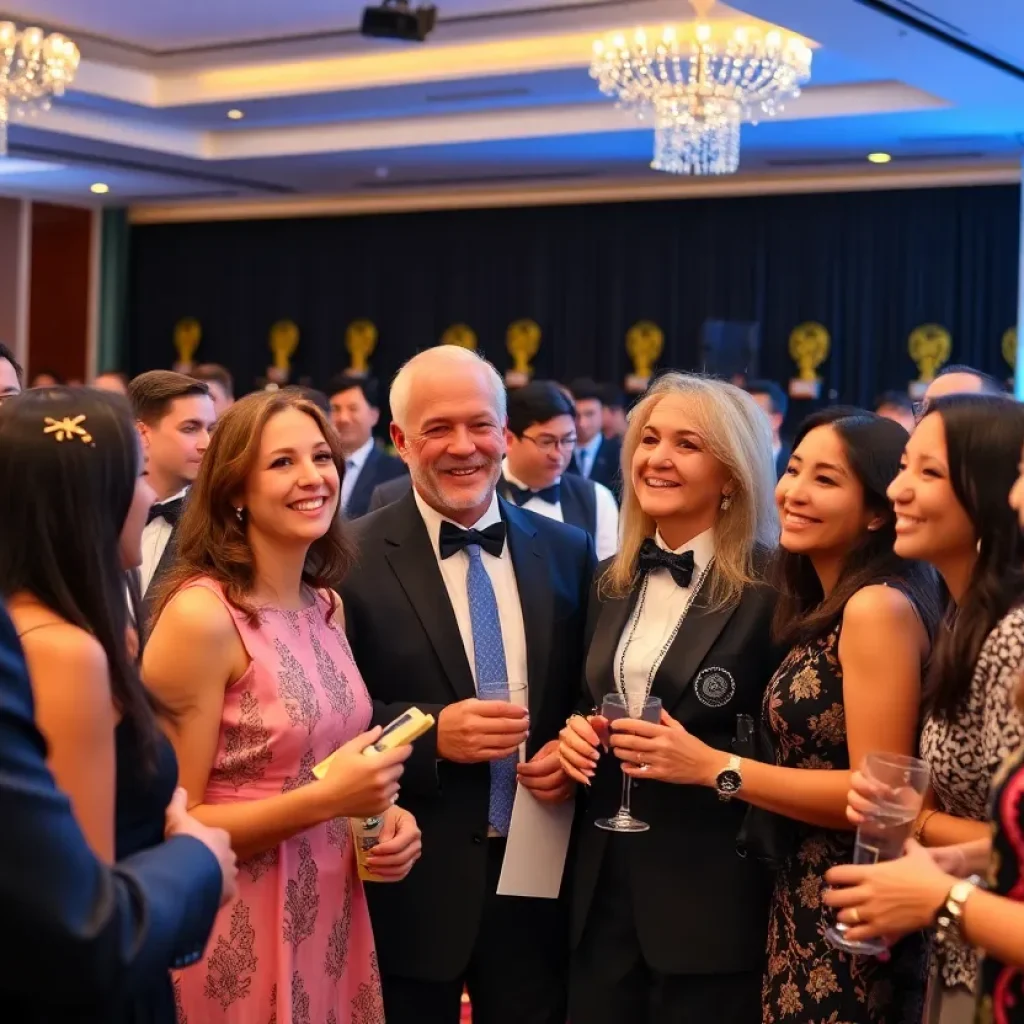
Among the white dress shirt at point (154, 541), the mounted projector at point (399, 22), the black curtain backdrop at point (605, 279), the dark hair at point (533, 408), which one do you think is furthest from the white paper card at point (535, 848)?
the black curtain backdrop at point (605, 279)

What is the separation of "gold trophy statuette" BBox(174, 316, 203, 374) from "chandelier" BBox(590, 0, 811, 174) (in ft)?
27.4

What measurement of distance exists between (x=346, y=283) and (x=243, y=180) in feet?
6.04

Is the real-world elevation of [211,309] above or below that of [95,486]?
above

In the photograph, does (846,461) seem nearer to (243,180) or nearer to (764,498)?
(764,498)

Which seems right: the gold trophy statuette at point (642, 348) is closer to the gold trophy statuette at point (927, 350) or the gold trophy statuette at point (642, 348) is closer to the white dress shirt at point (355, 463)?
the gold trophy statuette at point (927, 350)

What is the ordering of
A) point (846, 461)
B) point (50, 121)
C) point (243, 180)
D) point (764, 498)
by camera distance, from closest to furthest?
1. point (846, 461)
2. point (764, 498)
3. point (50, 121)
4. point (243, 180)

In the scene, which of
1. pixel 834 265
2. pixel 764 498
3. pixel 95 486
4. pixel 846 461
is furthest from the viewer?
pixel 834 265

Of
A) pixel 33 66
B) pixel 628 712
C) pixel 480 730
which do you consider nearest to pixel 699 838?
pixel 628 712

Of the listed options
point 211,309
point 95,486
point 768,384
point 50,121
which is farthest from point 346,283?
point 95,486

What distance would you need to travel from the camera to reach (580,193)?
13.2 metres

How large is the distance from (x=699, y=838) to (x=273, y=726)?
2.88 feet

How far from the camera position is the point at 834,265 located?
40.1 ft

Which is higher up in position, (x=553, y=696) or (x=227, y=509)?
(x=227, y=509)

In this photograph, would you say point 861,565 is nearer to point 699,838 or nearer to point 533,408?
point 699,838
